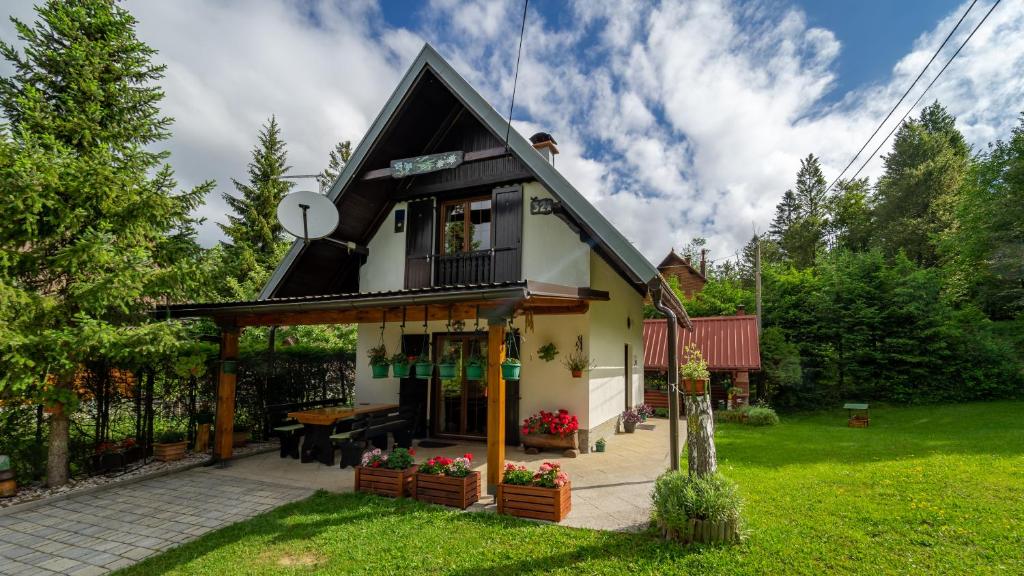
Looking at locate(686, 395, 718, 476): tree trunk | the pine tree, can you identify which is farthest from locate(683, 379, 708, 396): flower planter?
the pine tree

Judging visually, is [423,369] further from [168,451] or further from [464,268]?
[168,451]

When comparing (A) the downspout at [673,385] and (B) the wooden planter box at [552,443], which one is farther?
(B) the wooden planter box at [552,443]

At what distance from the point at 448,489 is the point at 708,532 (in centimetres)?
277

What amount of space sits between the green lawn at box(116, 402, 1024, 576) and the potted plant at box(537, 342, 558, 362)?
337 centimetres

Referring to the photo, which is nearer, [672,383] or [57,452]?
[672,383]

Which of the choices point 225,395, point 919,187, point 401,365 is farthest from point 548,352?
point 919,187

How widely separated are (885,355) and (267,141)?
84.7 feet

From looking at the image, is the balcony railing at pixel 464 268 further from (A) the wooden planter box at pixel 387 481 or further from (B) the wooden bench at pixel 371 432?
(A) the wooden planter box at pixel 387 481

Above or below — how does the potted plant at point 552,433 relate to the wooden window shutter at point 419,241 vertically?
below

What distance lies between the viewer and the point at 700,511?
162 inches

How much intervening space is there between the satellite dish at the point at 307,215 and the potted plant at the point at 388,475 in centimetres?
394

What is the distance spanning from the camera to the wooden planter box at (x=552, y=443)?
7.81 meters

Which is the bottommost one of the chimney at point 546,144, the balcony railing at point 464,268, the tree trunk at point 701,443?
the tree trunk at point 701,443

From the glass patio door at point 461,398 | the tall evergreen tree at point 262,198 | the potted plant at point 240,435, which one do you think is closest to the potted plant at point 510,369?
the glass patio door at point 461,398
